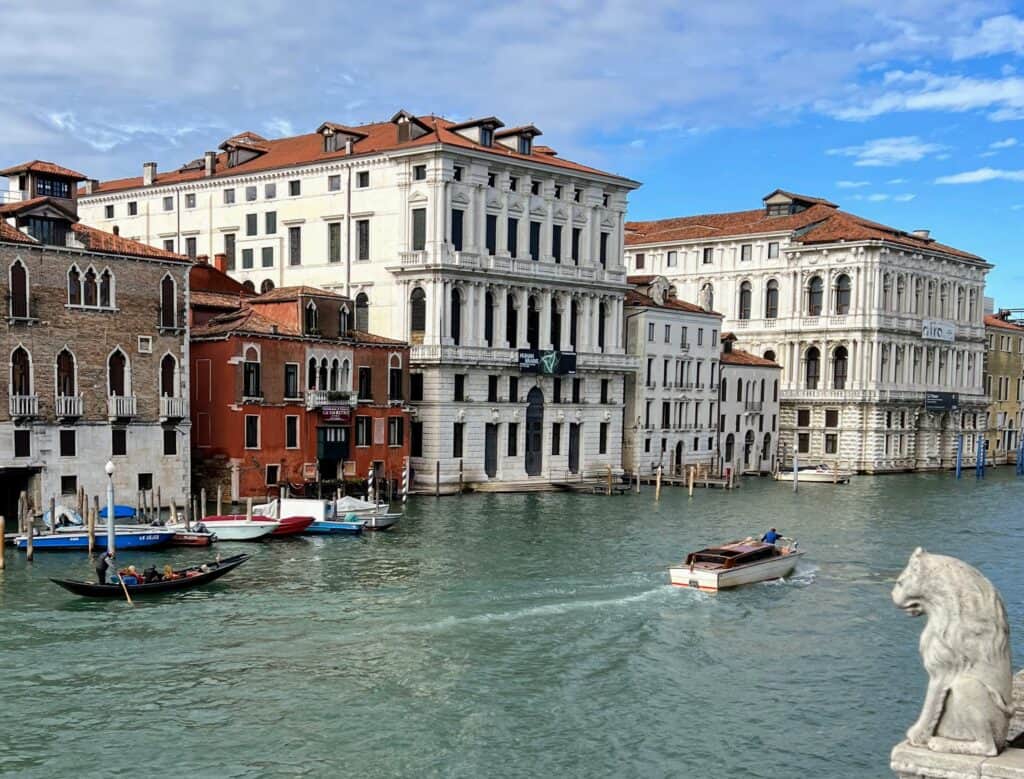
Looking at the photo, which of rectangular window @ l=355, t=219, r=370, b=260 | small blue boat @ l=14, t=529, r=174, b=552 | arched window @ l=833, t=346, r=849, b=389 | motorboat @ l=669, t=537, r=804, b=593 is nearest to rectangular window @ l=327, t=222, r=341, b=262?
rectangular window @ l=355, t=219, r=370, b=260

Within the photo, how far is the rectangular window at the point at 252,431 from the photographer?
3700cm

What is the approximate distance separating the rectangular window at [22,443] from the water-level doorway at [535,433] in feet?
73.1

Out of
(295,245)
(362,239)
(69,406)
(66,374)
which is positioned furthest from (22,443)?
(295,245)

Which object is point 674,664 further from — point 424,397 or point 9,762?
point 424,397

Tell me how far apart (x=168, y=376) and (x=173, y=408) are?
100cm

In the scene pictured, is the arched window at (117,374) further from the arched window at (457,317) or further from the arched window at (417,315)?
the arched window at (457,317)

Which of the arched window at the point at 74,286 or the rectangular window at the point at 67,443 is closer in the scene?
the arched window at the point at 74,286

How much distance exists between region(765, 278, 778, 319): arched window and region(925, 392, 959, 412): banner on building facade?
1088 centimetres

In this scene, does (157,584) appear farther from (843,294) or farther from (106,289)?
(843,294)

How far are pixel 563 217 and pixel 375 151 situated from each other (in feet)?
28.9

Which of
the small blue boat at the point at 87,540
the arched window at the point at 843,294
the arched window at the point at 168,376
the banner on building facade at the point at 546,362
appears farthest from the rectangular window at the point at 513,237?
the arched window at the point at 843,294

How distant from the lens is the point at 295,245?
1945 inches

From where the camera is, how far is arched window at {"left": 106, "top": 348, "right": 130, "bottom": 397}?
32.7m

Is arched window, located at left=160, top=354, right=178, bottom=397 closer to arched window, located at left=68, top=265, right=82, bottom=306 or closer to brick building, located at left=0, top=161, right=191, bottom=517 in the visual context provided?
brick building, located at left=0, top=161, right=191, bottom=517
